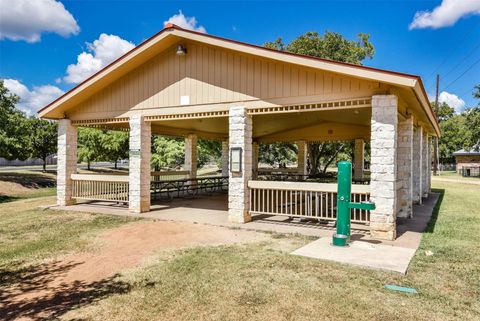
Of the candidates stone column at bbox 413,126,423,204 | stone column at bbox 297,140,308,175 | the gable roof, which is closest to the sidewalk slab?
the gable roof

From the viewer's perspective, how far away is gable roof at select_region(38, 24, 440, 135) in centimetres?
661

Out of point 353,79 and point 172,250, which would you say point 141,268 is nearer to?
point 172,250

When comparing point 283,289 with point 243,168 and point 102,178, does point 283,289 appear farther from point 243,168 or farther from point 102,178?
point 102,178

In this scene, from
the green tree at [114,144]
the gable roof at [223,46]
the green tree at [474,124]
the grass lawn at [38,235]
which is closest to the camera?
the grass lawn at [38,235]

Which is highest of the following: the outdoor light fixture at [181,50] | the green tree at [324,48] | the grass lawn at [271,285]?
the green tree at [324,48]

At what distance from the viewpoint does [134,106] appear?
10383 mm

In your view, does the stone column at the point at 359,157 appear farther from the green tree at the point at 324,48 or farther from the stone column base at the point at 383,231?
the stone column base at the point at 383,231

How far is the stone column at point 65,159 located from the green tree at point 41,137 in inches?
731

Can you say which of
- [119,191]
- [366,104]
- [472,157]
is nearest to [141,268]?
[366,104]

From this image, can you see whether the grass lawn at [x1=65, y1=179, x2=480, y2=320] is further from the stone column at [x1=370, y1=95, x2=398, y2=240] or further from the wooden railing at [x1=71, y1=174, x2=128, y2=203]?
the wooden railing at [x1=71, y1=174, x2=128, y2=203]

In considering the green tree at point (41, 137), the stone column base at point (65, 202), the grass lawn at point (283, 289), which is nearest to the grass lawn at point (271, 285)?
the grass lawn at point (283, 289)

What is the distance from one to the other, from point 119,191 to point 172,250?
633 cm

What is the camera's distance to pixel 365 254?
570cm

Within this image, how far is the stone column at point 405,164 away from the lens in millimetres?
9375
